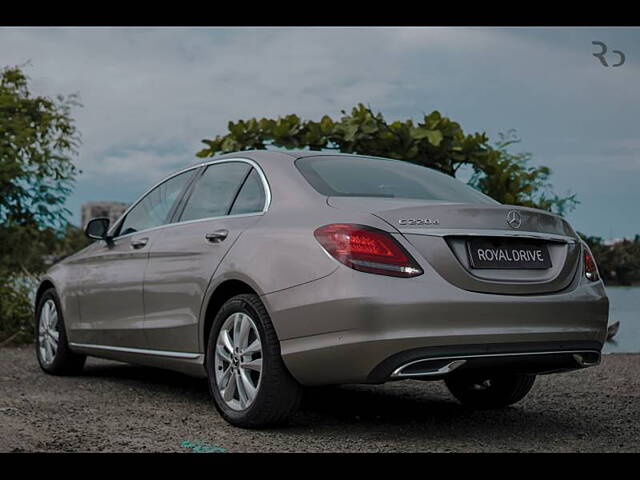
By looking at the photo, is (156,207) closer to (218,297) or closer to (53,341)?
(218,297)

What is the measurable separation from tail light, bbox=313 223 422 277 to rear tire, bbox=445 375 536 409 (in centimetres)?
168

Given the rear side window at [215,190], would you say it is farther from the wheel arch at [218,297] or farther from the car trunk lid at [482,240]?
the car trunk lid at [482,240]

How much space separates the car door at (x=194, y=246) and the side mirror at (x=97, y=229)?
1.10m

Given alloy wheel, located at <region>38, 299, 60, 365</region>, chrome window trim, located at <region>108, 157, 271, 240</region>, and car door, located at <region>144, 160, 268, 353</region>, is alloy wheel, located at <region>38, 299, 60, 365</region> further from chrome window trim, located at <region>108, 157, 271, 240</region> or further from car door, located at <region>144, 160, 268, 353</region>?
Result: car door, located at <region>144, 160, 268, 353</region>

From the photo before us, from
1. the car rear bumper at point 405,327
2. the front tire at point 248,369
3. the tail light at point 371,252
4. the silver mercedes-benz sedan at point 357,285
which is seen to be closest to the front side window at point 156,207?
the silver mercedes-benz sedan at point 357,285

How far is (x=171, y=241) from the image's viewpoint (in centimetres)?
590

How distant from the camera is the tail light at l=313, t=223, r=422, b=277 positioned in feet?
14.3

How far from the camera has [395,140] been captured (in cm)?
948

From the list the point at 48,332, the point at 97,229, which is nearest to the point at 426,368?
the point at 97,229

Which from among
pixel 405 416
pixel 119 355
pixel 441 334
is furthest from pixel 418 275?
pixel 119 355

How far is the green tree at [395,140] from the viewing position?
9.45 meters

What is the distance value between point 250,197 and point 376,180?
75 cm

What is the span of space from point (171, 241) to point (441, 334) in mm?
2274
